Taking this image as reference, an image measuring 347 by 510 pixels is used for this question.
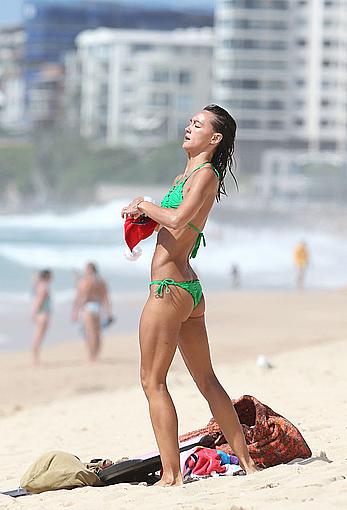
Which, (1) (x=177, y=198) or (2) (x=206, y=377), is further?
(2) (x=206, y=377)

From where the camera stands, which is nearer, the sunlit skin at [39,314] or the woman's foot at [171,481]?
the woman's foot at [171,481]

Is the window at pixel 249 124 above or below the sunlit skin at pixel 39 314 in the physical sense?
above

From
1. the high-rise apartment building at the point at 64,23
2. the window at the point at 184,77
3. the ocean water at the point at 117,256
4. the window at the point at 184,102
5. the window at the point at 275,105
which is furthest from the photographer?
the high-rise apartment building at the point at 64,23

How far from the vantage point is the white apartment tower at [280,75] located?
10694 cm

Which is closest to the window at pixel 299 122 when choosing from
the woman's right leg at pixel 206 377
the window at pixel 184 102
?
the window at pixel 184 102

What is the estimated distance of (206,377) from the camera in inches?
178

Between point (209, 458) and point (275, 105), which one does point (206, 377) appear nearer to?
point (209, 458)

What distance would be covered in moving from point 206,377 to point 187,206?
691 mm

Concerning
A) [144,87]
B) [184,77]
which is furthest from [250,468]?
[184,77]

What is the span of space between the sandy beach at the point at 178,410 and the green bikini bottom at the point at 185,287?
697 mm

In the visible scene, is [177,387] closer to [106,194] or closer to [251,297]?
[251,297]

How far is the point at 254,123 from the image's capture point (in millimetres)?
107562

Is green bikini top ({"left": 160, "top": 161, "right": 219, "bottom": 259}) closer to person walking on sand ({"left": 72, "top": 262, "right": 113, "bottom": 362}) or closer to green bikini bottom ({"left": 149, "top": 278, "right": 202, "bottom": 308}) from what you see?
green bikini bottom ({"left": 149, "top": 278, "right": 202, "bottom": 308})

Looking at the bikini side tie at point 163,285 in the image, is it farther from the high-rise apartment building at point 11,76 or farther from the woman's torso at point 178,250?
the high-rise apartment building at point 11,76
